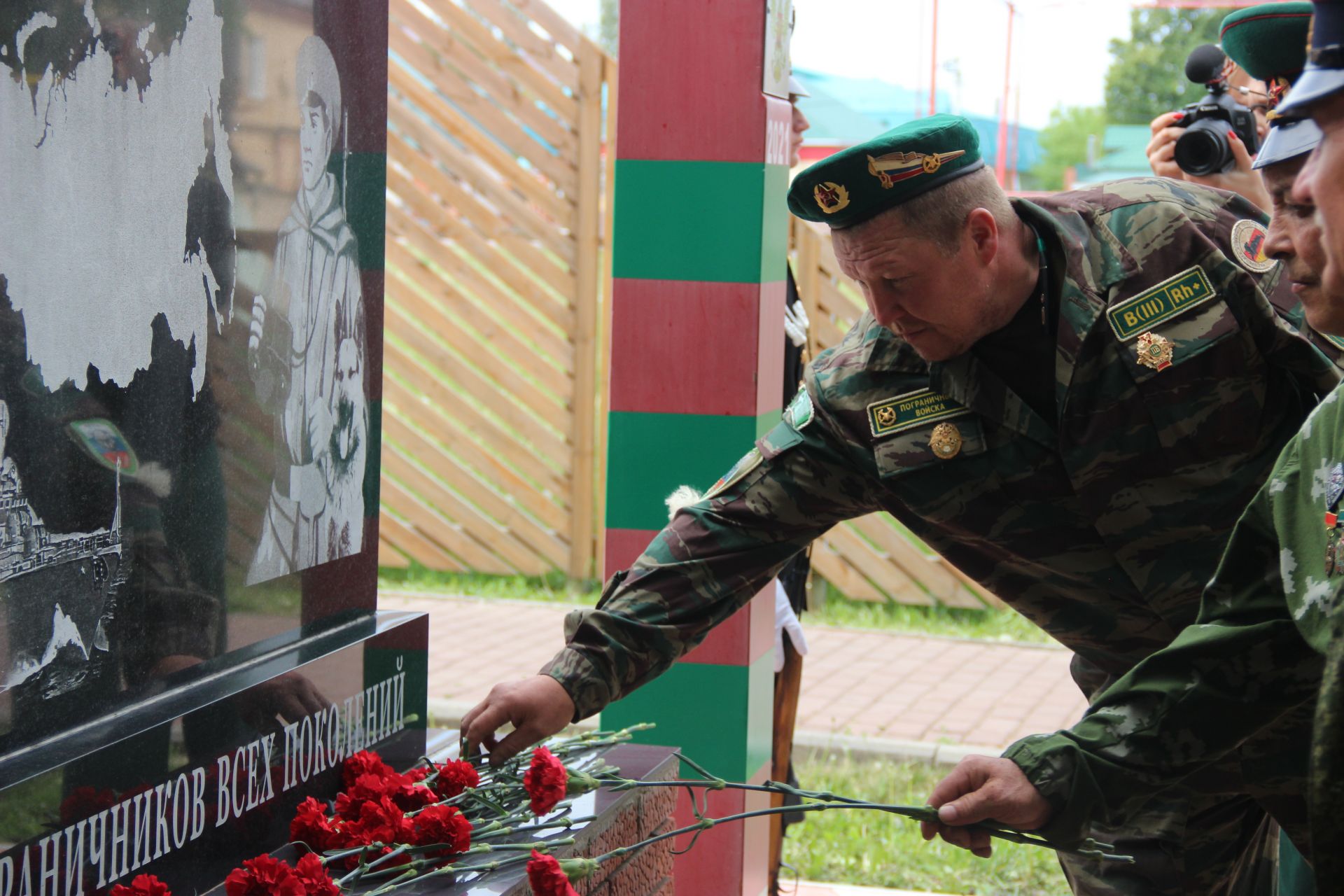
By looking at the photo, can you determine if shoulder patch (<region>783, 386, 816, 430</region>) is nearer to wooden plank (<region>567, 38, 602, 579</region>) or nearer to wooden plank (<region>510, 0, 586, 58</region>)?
wooden plank (<region>567, 38, 602, 579</region>)

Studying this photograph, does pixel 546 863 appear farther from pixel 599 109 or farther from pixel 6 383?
pixel 599 109

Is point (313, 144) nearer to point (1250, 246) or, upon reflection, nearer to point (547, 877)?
point (547, 877)

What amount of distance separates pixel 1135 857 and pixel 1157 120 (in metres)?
1.56

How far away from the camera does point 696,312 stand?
321 cm

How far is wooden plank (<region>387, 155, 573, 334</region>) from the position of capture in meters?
7.02

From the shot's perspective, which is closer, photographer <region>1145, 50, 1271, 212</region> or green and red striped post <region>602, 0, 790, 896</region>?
photographer <region>1145, 50, 1271, 212</region>

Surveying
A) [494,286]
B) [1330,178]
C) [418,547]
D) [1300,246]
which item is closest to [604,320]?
[494,286]

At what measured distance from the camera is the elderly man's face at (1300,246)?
135 centimetres

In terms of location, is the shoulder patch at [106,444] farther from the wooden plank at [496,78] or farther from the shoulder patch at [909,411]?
the wooden plank at [496,78]

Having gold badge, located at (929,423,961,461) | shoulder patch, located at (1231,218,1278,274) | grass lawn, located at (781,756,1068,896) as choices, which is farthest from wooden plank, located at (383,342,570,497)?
shoulder patch, located at (1231,218,1278,274)

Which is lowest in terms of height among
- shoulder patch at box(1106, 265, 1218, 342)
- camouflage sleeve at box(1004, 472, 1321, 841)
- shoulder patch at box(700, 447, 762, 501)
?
camouflage sleeve at box(1004, 472, 1321, 841)

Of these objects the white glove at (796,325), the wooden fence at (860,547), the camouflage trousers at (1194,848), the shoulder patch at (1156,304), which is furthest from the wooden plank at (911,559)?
the shoulder patch at (1156,304)

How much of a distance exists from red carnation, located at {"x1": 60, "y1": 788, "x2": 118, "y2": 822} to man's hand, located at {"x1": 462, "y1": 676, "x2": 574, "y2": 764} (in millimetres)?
577

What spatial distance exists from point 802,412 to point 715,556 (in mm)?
297
